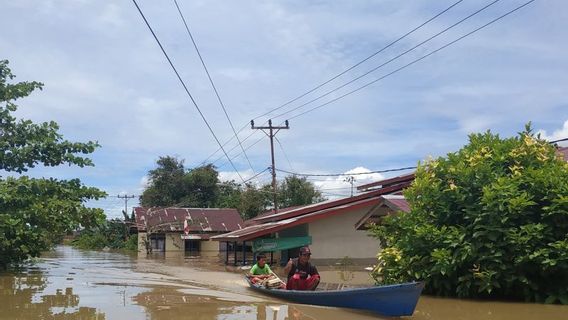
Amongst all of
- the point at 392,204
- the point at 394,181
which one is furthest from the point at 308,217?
the point at 392,204

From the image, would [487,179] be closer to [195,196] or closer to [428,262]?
[428,262]

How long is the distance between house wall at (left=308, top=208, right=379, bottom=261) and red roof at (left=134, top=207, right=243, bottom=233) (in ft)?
68.9

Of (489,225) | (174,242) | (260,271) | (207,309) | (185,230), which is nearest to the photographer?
(207,309)

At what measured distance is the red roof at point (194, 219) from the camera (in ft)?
152

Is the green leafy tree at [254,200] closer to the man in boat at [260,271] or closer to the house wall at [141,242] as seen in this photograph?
the house wall at [141,242]

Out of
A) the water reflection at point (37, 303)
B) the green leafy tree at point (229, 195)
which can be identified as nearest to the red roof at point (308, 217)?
the water reflection at point (37, 303)

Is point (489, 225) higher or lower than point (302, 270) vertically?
higher

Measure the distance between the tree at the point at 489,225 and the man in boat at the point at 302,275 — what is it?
6.07 ft

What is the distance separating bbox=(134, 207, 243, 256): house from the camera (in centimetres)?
4581

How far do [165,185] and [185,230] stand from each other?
18.0 meters

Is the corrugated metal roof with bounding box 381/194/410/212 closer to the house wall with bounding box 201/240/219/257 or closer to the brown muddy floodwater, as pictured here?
the brown muddy floodwater

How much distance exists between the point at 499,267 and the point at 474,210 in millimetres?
1306

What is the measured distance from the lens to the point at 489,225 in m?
11.3

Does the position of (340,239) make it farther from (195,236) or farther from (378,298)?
(195,236)
